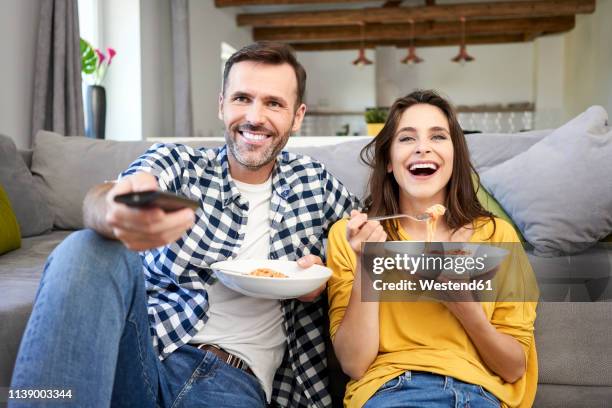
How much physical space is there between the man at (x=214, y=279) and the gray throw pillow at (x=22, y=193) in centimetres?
110

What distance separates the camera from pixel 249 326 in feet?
4.37

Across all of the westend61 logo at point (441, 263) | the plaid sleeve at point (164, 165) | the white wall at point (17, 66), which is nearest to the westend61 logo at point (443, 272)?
the westend61 logo at point (441, 263)

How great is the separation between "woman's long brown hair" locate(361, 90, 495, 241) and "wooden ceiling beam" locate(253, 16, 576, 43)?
26.0ft

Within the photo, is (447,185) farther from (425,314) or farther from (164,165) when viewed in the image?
(164,165)

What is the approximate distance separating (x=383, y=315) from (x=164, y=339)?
45 cm

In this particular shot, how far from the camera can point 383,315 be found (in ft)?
4.15

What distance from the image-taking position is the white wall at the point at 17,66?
11.7ft

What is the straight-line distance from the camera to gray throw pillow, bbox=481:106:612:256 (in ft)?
6.04

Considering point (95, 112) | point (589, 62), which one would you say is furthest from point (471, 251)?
point (589, 62)

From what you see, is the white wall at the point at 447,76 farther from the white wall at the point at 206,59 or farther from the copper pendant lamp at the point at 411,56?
the white wall at the point at 206,59

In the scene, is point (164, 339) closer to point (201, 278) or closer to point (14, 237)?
point (201, 278)

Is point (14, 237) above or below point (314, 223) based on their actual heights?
below

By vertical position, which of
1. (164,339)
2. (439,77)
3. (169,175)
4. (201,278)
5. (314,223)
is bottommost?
(164,339)

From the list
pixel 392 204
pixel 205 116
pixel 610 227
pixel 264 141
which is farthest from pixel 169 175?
pixel 205 116
